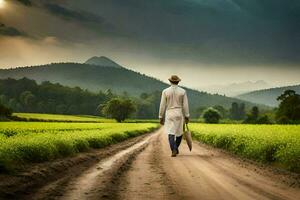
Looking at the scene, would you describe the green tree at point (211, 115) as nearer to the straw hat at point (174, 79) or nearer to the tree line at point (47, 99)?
the tree line at point (47, 99)

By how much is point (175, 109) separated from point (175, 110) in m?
0.04

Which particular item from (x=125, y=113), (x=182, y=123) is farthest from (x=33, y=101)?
(x=182, y=123)

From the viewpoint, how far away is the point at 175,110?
733 inches

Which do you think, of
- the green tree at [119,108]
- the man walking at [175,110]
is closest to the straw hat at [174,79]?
the man walking at [175,110]

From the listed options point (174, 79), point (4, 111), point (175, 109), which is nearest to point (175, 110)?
point (175, 109)

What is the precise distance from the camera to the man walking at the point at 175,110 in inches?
724

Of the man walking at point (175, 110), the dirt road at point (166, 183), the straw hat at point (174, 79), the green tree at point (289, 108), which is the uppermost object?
the green tree at point (289, 108)

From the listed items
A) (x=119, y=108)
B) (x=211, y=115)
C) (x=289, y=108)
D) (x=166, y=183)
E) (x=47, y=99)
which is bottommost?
(x=166, y=183)

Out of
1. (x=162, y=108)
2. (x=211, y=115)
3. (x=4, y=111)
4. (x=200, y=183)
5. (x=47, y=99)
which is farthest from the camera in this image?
(x=47, y=99)

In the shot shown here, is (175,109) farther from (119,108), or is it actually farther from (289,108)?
(119,108)

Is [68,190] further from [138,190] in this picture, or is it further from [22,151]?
[22,151]

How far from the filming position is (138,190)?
29.2 ft

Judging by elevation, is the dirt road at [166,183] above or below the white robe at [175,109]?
below

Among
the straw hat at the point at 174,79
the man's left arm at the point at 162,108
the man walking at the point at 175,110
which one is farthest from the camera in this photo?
the man's left arm at the point at 162,108
